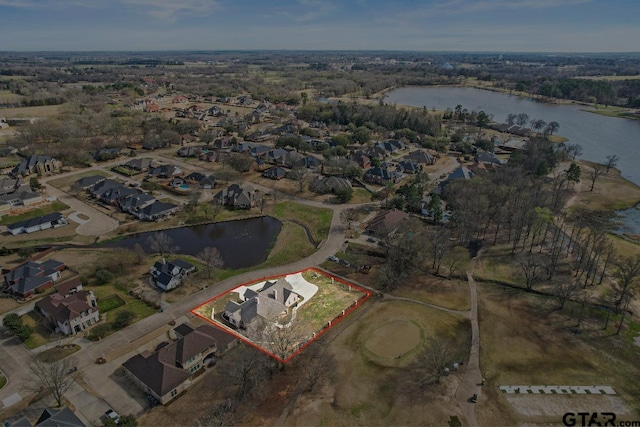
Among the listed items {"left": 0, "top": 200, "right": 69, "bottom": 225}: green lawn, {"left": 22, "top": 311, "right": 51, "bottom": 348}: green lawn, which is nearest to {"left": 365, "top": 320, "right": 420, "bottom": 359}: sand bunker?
{"left": 22, "top": 311, "right": 51, "bottom": 348}: green lawn

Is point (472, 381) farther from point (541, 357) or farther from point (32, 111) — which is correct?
point (32, 111)

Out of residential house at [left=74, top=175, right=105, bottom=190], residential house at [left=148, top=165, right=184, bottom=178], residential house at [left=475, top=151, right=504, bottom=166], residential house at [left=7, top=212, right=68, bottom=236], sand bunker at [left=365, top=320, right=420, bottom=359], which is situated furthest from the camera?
residential house at [left=475, top=151, right=504, bottom=166]

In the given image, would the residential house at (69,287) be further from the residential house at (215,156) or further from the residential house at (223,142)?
the residential house at (223,142)

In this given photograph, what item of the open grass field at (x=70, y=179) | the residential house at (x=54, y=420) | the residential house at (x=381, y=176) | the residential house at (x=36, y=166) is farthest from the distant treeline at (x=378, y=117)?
the residential house at (x=54, y=420)

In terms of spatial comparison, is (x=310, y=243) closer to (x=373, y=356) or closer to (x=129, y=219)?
(x=373, y=356)

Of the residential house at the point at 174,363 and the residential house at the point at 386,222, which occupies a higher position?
the residential house at the point at 386,222

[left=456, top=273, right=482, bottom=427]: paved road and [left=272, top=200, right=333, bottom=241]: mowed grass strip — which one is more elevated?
[left=272, top=200, right=333, bottom=241]: mowed grass strip

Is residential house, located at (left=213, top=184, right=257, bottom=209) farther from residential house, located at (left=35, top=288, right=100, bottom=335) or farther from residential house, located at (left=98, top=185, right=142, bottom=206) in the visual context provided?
residential house, located at (left=35, top=288, right=100, bottom=335)
